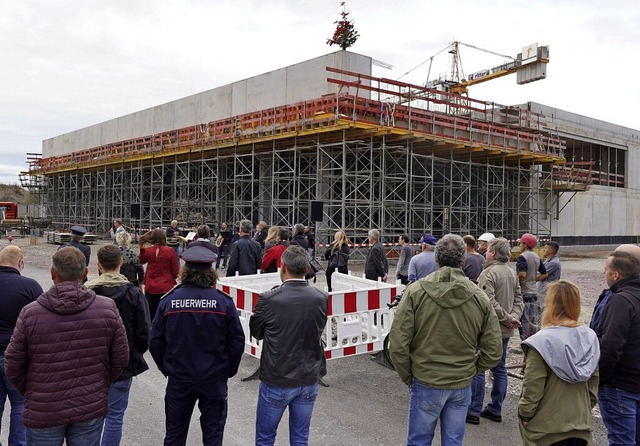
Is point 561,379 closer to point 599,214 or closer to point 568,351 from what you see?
point 568,351

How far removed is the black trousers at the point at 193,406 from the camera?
3.29 m

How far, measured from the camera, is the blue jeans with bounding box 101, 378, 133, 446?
3.67 m

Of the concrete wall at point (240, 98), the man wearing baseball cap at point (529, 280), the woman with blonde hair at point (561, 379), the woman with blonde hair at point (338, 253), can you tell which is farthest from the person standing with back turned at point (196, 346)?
the concrete wall at point (240, 98)

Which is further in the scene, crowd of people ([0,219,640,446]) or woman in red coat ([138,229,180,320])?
woman in red coat ([138,229,180,320])

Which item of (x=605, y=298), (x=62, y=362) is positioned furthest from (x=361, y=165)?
(x=62, y=362)

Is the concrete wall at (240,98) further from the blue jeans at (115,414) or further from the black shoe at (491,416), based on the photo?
the blue jeans at (115,414)

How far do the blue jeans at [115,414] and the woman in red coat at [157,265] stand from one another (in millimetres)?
3335

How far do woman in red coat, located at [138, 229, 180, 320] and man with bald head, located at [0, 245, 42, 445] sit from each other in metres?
3.16

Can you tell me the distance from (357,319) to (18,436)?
4.01 meters

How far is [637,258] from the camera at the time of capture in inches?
138

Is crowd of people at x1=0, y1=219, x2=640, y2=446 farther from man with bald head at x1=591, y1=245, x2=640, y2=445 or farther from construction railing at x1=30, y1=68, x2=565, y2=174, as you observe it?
construction railing at x1=30, y1=68, x2=565, y2=174

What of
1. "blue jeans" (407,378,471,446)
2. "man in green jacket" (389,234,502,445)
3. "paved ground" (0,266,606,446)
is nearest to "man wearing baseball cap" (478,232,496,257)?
"paved ground" (0,266,606,446)

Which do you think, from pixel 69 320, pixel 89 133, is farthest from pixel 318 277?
pixel 89 133

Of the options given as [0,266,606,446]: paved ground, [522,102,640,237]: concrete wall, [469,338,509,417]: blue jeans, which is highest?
[522,102,640,237]: concrete wall
